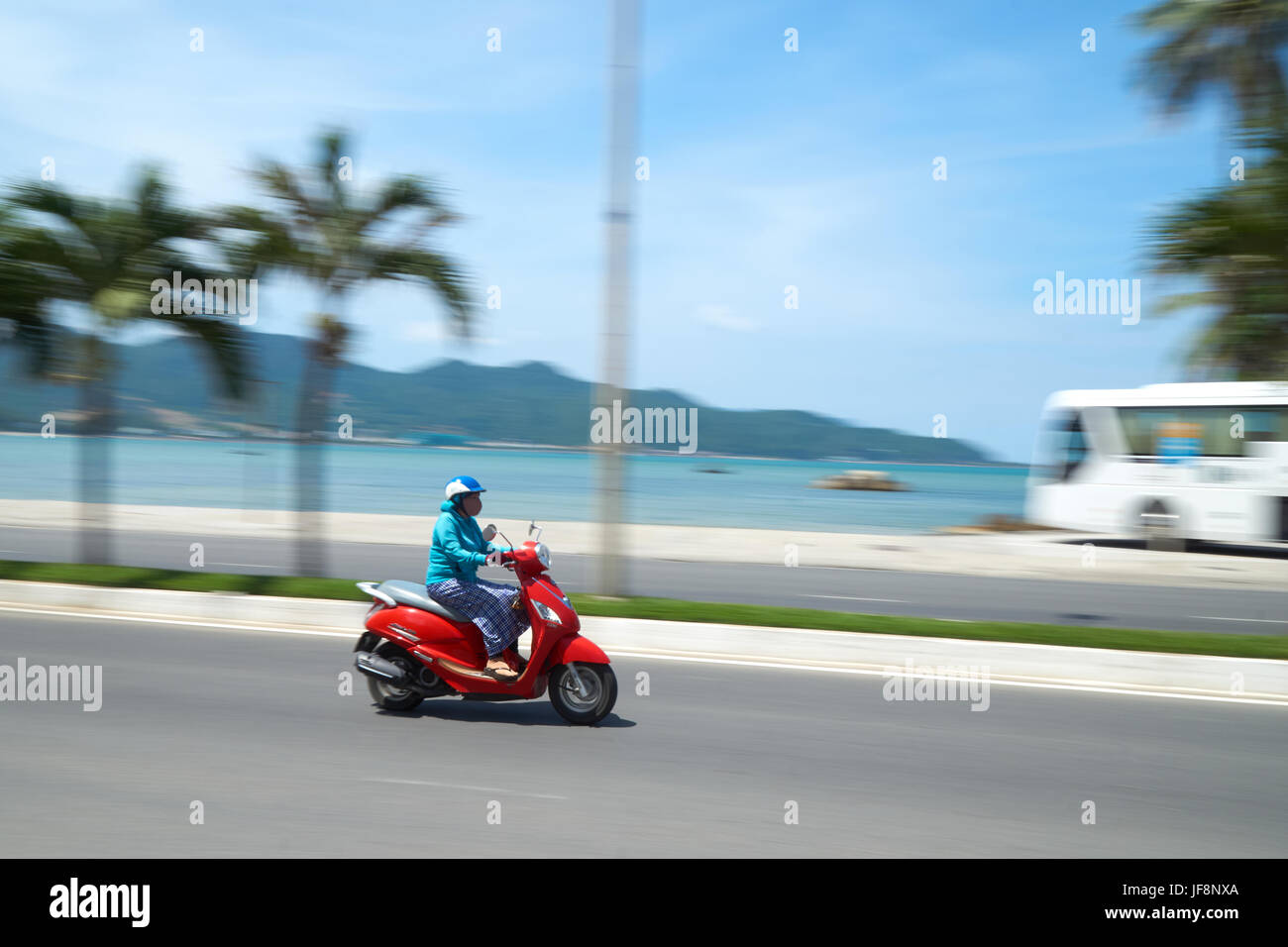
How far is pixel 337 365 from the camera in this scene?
1451cm

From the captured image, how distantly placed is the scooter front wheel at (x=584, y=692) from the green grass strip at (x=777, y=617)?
12.1 feet

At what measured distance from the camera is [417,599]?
23.6 feet

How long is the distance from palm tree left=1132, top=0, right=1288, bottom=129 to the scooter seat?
331 inches

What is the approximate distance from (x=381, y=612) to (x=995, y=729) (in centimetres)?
450

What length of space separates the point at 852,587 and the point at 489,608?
1111cm

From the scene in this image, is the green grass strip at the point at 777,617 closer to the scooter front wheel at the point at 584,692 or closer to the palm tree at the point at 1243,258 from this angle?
the palm tree at the point at 1243,258

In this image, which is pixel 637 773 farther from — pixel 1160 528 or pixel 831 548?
pixel 1160 528

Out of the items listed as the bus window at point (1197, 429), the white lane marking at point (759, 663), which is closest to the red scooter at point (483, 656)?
the white lane marking at point (759, 663)

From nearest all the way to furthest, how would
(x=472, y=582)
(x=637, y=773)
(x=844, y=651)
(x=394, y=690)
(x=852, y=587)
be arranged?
(x=637, y=773), (x=472, y=582), (x=394, y=690), (x=844, y=651), (x=852, y=587)

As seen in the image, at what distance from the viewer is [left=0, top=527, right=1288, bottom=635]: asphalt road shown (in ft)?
46.2

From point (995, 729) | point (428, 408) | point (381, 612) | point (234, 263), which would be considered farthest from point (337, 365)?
point (428, 408)

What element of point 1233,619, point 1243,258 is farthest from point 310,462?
point 1233,619

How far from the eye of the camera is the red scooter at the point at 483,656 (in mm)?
6914

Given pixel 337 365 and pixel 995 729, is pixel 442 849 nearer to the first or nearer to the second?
pixel 995 729
